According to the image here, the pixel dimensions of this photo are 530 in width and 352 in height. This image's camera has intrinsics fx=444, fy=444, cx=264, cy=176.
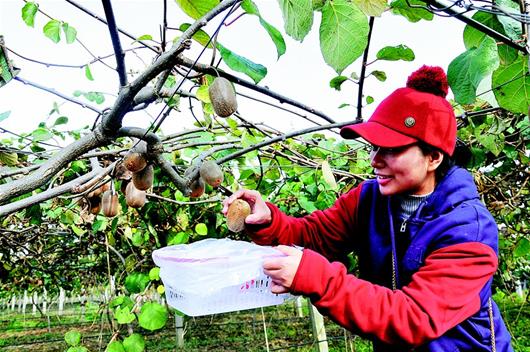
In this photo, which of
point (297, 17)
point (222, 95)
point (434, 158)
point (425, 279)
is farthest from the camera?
point (434, 158)

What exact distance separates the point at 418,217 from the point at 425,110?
289 mm

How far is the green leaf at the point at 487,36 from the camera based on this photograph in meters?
0.88

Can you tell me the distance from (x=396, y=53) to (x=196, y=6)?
58 cm

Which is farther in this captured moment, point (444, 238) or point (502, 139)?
point (502, 139)

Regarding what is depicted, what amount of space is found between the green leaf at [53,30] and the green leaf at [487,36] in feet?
3.65

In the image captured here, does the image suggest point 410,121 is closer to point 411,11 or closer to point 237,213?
point 411,11

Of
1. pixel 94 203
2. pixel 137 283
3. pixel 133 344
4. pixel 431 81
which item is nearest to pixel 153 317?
pixel 133 344

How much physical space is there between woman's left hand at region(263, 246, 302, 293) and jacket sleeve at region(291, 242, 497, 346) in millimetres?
13

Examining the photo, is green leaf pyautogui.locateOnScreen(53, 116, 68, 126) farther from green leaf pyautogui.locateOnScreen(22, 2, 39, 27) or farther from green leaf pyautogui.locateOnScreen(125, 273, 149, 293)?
green leaf pyautogui.locateOnScreen(22, 2, 39, 27)

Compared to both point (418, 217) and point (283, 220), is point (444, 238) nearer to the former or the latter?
point (418, 217)

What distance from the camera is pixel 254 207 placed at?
56.0 inches

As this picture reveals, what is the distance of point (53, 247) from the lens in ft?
19.9

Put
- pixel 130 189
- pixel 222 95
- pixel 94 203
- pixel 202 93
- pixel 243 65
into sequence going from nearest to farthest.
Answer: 1. pixel 243 65
2. pixel 222 95
3. pixel 202 93
4. pixel 130 189
5. pixel 94 203

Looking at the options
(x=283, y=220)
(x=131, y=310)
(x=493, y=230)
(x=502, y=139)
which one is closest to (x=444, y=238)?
(x=493, y=230)
